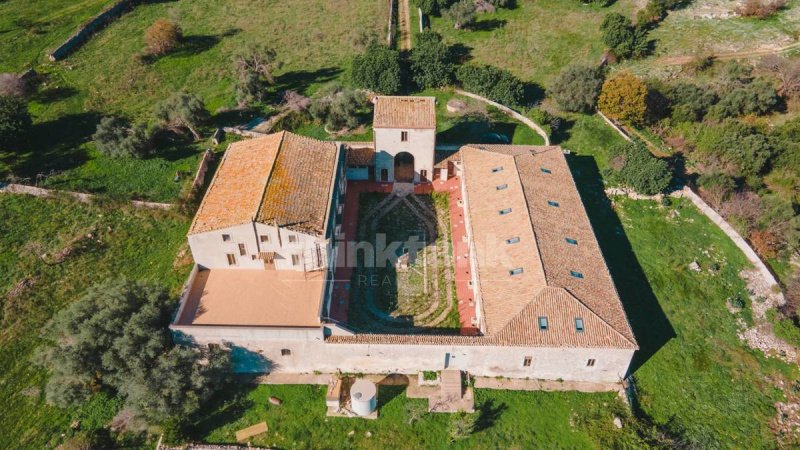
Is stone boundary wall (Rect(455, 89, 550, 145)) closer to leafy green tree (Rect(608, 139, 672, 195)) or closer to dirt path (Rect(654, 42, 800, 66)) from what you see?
leafy green tree (Rect(608, 139, 672, 195))

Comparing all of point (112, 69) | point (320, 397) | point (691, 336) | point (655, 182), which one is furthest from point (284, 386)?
point (112, 69)

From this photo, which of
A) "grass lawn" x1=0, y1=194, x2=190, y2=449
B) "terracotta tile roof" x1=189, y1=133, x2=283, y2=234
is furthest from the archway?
"grass lawn" x1=0, y1=194, x2=190, y2=449

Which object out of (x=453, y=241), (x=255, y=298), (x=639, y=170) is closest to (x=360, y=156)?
(x=453, y=241)

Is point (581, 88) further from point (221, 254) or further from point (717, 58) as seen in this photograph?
point (221, 254)

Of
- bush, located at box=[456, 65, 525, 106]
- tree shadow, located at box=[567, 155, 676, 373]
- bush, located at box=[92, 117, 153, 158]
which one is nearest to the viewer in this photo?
tree shadow, located at box=[567, 155, 676, 373]

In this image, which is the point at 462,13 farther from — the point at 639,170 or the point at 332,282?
the point at 332,282

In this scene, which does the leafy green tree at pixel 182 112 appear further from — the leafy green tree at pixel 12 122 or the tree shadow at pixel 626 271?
the tree shadow at pixel 626 271
